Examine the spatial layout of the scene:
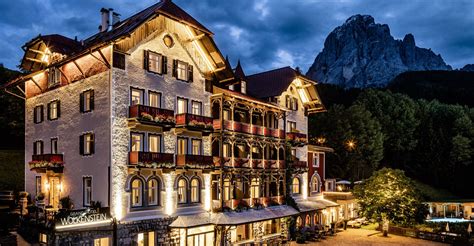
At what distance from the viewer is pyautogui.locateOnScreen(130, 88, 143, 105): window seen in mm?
27528

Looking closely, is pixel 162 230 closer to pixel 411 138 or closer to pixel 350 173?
pixel 350 173

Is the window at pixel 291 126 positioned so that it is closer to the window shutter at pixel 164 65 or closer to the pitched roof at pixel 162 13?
the pitched roof at pixel 162 13

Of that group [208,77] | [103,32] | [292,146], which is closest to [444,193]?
[292,146]

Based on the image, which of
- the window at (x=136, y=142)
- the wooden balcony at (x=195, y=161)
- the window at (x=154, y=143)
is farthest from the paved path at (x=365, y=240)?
the window at (x=136, y=142)

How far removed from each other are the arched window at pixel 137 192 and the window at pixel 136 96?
17.4 ft

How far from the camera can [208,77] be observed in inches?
1320

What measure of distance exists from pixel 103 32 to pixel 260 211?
20132mm

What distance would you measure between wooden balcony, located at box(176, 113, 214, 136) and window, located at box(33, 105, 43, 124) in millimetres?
12793

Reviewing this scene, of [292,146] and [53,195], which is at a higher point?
[292,146]

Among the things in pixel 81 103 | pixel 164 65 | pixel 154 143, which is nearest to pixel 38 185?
pixel 81 103

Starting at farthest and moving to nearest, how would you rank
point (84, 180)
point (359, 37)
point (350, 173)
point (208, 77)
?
point (359, 37) → point (350, 173) → point (208, 77) → point (84, 180)

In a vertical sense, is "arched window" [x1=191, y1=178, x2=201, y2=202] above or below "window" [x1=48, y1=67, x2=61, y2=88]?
below

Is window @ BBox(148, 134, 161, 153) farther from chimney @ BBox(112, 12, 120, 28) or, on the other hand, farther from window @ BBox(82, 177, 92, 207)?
chimney @ BBox(112, 12, 120, 28)

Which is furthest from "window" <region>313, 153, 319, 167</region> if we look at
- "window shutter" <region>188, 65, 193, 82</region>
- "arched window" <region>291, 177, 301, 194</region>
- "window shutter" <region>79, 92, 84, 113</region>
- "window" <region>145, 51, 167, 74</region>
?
"window shutter" <region>79, 92, 84, 113</region>
